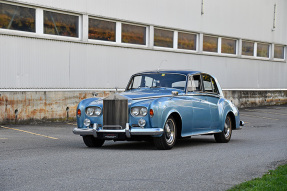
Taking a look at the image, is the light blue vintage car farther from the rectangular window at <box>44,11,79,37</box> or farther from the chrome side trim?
the rectangular window at <box>44,11,79,37</box>

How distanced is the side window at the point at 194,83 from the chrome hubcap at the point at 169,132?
1.32 metres

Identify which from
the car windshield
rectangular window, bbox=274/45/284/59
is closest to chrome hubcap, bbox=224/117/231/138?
the car windshield

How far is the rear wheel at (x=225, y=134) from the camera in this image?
12977mm

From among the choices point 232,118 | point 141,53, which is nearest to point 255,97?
point 141,53

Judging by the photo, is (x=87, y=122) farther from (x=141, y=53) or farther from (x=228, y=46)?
(x=228, y=46)

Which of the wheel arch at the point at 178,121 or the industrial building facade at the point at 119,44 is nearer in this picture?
the wheel arch at the point at 178,121

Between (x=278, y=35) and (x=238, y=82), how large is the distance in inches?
230

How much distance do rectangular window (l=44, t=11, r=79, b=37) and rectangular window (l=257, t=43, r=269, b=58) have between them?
597 inches

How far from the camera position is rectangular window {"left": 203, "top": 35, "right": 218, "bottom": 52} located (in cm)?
2773

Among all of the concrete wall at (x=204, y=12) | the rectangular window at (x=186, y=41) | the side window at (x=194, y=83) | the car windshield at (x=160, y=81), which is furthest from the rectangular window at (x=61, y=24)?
the side window at (x=194, y=83)

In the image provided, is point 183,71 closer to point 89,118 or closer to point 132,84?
point 132,84

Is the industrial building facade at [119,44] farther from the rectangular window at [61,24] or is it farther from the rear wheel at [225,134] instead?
the rear wheel at [225,134]

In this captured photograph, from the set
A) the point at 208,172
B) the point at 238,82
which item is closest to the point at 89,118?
the point at 208,172

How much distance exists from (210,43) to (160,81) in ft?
54.1
